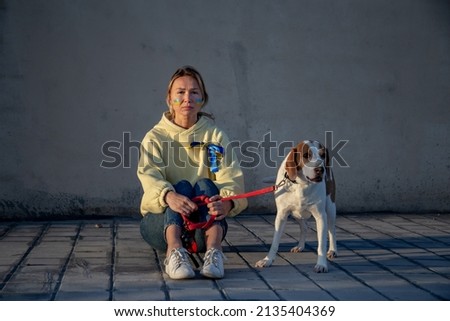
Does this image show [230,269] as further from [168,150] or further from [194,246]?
[168,150]

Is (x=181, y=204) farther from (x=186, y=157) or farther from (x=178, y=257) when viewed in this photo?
(x=186, y=157)

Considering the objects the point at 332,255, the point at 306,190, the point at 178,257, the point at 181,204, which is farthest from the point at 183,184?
the point at 332,255

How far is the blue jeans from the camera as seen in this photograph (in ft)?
17.6

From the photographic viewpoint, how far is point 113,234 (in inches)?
272

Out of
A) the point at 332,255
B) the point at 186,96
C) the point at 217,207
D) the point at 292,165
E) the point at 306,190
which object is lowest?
the point at 332,255

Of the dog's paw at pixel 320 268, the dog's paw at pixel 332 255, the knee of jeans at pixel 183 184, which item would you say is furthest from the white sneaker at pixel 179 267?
the dog's paw at pixel 332 255

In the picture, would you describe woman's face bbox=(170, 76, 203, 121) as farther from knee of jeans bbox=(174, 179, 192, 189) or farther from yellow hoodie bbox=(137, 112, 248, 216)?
knee of jeans bbox=(174, 179, 192, 189)

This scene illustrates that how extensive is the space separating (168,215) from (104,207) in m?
2.66

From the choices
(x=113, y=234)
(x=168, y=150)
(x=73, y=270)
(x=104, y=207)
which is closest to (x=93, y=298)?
(x=73, y=270)

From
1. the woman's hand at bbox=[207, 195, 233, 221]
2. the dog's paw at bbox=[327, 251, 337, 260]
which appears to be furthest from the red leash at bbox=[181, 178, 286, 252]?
the dog's paw at bbox=[327, 251, 337, 260]

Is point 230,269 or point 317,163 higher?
point 317,163

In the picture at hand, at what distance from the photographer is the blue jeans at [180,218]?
537 centimetres

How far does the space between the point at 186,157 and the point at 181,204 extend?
594mm

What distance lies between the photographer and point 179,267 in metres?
4.95
